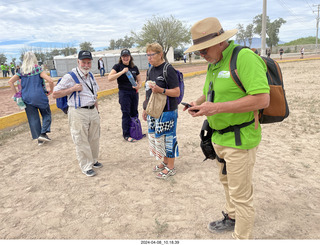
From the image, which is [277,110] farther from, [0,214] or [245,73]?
[0,214]

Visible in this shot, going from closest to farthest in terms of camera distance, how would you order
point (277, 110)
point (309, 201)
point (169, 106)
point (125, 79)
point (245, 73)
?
point (245, 73)
point (277, 110)
point (309, 201)
point (169, 106)
point (125, 79)

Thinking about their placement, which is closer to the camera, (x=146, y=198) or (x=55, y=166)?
(x=146, y=198)

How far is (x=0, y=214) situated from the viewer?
9.45ft

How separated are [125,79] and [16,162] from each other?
103 inches

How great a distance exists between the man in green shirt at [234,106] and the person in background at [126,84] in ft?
9.61

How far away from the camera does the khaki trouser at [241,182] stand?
1.86 m

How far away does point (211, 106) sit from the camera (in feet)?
5.61

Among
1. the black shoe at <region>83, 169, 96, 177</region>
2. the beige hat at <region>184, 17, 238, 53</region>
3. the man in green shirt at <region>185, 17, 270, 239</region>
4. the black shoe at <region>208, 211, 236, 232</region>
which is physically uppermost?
the beige hat at <region>184, 17, 238, 53</region>

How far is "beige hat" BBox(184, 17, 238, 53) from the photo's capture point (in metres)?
1.79

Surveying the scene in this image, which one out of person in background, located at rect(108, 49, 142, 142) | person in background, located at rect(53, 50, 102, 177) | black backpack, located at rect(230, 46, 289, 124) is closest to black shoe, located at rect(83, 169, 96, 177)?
person in background, located at rect(53, 50, 102, 177)

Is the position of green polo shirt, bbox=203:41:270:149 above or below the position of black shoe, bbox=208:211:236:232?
above

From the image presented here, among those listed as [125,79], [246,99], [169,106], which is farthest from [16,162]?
[246,99]

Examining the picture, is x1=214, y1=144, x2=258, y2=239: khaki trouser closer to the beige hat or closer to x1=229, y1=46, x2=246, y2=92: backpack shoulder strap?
x1=229, y1=46, x2=246, y2=92: backpack shoulder strap

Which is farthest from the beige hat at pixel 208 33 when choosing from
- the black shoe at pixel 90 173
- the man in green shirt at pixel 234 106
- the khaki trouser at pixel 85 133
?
the black shoe at pixel 90 173
